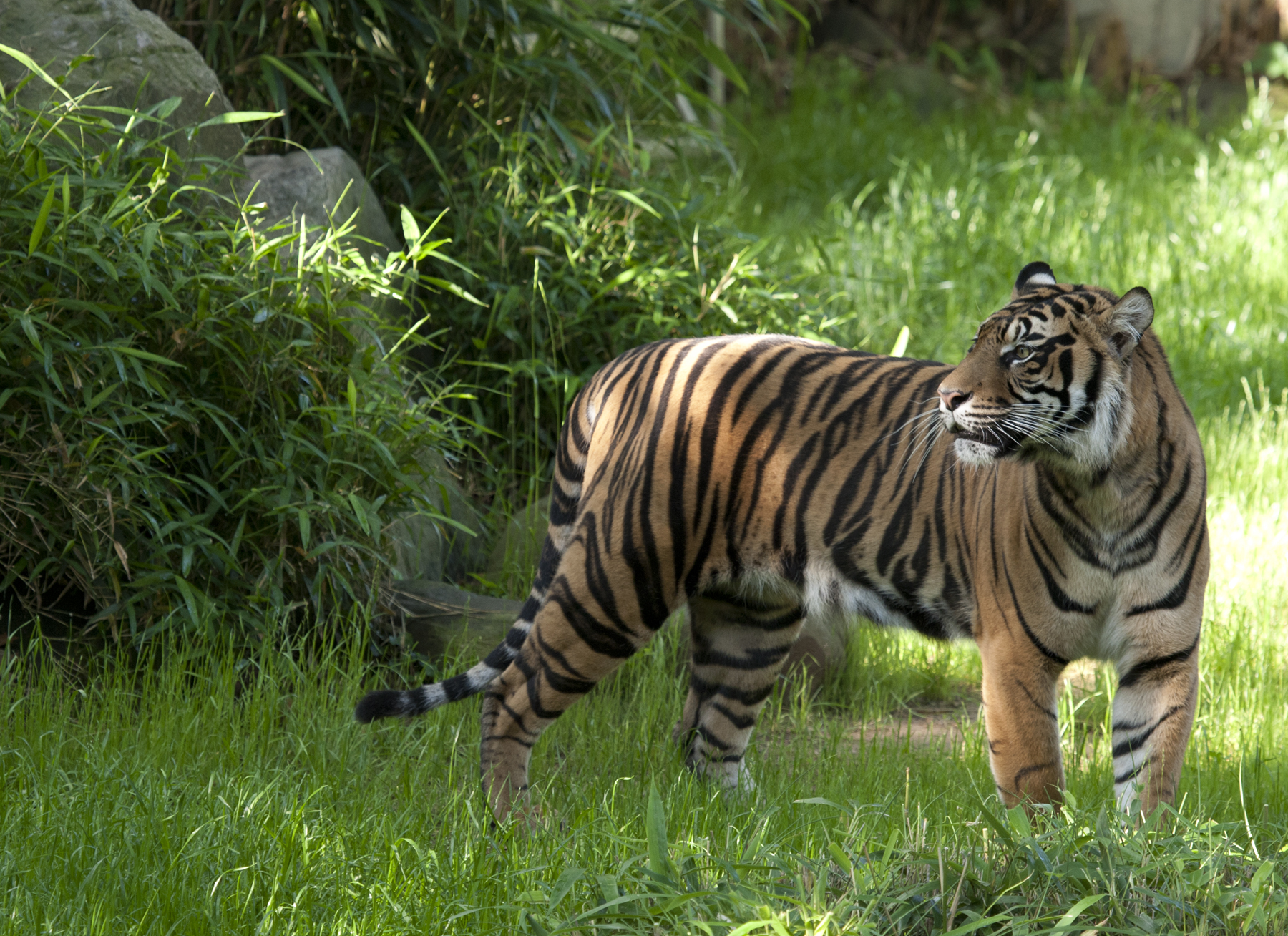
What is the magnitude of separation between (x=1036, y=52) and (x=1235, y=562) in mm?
8799

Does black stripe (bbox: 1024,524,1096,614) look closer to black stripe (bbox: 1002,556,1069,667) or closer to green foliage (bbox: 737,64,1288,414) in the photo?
black stripe (bbox: 1002,556,1069,667)

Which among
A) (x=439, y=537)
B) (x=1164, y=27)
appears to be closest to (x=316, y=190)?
(x=439, y=537)

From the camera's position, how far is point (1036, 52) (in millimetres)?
12266

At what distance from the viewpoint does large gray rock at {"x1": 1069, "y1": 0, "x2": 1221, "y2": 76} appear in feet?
38.6

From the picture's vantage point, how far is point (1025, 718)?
2828 millimetres

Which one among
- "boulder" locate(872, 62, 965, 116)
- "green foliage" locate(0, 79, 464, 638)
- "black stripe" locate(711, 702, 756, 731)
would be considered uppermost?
"boulder" locate(872, 62, 965, 116)

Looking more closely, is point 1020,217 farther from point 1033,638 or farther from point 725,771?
point 1033,638

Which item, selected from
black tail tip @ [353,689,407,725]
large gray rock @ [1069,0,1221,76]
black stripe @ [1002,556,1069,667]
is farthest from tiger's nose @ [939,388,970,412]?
large gray rock @ [1069,0,1221,76]

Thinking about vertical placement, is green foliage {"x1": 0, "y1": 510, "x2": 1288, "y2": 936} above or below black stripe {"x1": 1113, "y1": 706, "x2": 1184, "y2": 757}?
below

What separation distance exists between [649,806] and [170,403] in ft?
6.45

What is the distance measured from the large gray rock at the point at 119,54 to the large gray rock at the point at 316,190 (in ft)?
0.87

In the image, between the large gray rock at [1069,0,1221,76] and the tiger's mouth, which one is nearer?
the tiger's mouth

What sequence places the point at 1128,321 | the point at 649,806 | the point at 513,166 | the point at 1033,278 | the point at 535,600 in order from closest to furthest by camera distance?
the point at 649,806, the point at 1128,321, the point at 1033,278, the point at 535,600, the point at 513,166

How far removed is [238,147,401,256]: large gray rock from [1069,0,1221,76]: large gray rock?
911 cm
